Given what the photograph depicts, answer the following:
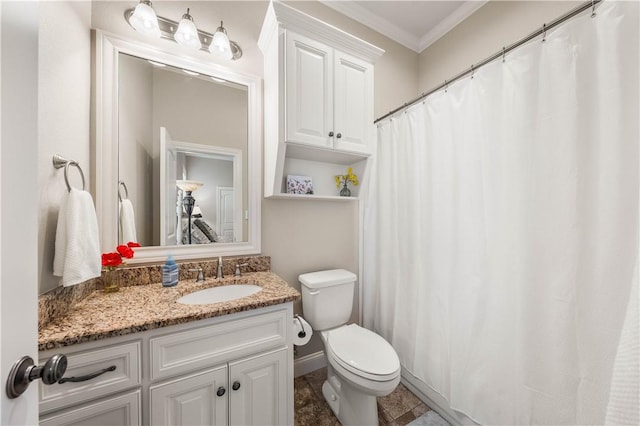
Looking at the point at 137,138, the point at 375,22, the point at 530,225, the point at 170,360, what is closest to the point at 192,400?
the point at 170,360

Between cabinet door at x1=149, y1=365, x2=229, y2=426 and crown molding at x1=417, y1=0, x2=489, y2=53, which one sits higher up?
crown molding at x1=417, y1=0, x2=489, y2=53

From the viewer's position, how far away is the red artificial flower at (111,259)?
1120 mm

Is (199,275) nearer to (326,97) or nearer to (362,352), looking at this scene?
(362,352)

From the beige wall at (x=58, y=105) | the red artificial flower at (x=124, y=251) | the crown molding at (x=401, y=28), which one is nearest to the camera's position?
the beige wall at (x=58, y=105)

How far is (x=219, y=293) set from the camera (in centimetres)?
134

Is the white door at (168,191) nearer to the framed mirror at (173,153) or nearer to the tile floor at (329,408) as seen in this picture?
the framed mirror at (173,153)

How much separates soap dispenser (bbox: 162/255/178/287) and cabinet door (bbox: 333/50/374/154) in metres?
1.19

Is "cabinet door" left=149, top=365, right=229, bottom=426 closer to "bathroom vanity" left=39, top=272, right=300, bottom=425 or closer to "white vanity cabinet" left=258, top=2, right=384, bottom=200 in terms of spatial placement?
"bathroom vanity" left=39, top=272, right=300, bottom=425

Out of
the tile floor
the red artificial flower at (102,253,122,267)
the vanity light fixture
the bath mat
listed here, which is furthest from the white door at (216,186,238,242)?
the bath mat

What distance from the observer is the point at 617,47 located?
2.72ft

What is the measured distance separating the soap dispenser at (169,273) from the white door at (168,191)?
148 millimetres

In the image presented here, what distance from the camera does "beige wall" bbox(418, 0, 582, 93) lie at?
4.98ft

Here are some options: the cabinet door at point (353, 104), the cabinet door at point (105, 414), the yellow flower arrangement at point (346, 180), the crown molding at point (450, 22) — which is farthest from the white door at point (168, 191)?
the crown molding at point (450, 22)

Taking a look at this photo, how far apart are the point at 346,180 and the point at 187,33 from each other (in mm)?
1345
